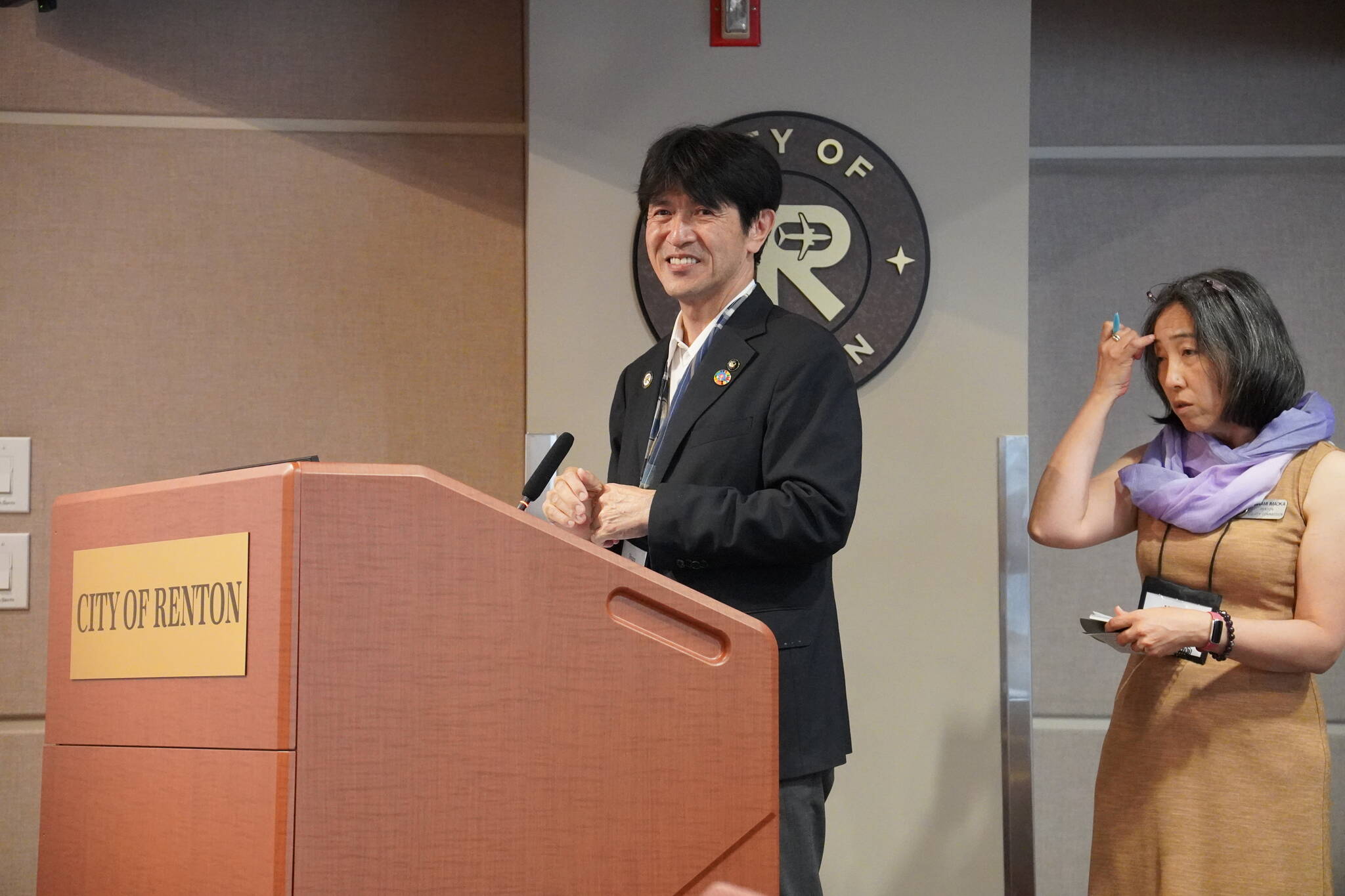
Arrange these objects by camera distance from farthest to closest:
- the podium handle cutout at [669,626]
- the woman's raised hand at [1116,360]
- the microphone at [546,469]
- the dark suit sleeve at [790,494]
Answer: the woman's raised hand at [1116,360] → the dark suit sleeve at [790,494] → the microphone at [546,469] → the podium handle cutout at [669,626]

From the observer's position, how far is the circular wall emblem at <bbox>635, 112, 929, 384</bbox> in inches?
104

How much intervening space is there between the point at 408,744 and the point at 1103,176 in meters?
2.70

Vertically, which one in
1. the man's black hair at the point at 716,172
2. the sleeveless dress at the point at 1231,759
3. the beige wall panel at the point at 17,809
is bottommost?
the beige wall panel at the point at 17,809

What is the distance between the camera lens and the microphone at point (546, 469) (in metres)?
1.40

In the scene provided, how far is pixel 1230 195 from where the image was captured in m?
3.10

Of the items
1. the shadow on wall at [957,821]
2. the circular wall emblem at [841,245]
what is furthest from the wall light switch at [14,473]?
the shadow on wall at [957,821]

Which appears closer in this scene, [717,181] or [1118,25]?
[717,181]

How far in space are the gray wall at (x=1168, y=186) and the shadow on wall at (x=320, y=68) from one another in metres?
1.48

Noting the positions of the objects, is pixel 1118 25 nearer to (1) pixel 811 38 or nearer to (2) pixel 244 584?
(1) pixel 811 38

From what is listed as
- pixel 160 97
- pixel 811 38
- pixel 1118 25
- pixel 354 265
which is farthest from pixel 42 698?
pixel 1118 25

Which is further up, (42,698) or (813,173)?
(813,173)

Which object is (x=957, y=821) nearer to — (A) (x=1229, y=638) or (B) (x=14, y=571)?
(A) (x=1229, y=638)

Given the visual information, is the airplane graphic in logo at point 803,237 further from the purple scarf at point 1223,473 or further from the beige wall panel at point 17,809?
the beige wall panel at point 17,809

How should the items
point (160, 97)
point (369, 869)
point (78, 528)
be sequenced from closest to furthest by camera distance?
point (369, 869), point (78, 528), point (160, 97)
